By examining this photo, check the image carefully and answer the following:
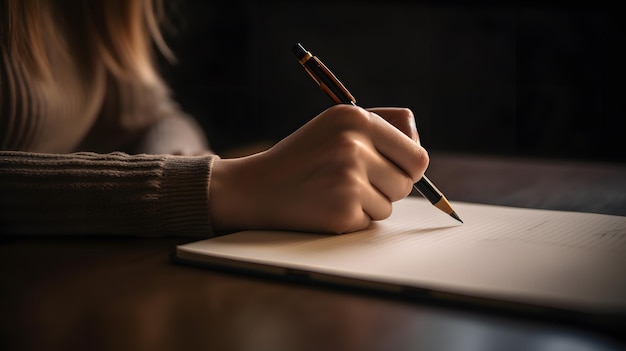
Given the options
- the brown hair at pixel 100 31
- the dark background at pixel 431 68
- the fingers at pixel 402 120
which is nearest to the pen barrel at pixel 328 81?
the fingers at pixel 402 120

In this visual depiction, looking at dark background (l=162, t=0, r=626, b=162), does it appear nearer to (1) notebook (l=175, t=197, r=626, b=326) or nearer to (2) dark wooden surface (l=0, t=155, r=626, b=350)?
Answer: (1) notebook (l=175, t=197, r=626, b=326)

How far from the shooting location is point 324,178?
1.55 ft

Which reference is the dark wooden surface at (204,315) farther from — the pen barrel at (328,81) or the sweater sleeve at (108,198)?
the pen barrel at (328,81)

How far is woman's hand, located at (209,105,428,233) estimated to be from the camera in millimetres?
472

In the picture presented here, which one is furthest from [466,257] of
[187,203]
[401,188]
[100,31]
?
[100,31]

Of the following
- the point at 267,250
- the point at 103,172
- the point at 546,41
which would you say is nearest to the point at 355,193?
the point at 267,250

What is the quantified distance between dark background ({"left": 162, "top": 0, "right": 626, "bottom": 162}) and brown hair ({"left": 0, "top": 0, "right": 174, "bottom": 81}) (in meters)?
0.60

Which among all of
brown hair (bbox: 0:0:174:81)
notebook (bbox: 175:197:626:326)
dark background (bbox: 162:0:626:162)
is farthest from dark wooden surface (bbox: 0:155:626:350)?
→ dark background (bbox: 162:0:626:162)

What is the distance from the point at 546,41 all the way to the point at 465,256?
1208mm

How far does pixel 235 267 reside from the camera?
0.40 m

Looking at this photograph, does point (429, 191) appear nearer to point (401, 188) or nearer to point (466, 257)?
point (401, 188)

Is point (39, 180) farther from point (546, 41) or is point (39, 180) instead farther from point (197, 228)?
point (546, 41)

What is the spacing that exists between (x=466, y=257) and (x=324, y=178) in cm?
13

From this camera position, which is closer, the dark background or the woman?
the woman
